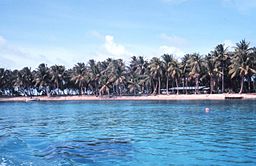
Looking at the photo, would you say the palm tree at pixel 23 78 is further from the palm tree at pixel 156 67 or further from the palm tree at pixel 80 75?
the palm tree at pixel 156 67

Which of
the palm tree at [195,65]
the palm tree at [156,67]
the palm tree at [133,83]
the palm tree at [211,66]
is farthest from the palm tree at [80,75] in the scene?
the palm tree at [211,66]

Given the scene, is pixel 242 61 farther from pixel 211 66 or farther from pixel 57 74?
pixel 57 74

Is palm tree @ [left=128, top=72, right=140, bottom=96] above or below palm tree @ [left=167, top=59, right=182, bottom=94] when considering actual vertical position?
below

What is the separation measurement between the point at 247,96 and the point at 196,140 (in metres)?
78.1

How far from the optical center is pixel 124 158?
1761 cm

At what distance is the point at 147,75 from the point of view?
404 feet

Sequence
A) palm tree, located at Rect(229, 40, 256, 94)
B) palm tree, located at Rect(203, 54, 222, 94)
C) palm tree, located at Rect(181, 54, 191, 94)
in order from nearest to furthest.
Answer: palm tree, located at Rect(229, 40, 256, 94)
palm tree, located at Rect(203, 54, 222, 94)
palm tree, located at Rect(181, 54, 191, 94)

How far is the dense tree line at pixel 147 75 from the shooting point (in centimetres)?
10438

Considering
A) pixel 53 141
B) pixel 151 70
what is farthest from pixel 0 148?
pixel 151 70

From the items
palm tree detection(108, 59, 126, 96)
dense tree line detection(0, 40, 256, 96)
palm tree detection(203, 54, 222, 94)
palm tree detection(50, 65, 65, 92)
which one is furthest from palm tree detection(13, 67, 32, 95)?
palm tree detection(203, 54, 222, 94)

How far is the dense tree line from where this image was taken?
104m

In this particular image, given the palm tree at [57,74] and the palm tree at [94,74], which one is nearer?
the palm tree at [94,74]

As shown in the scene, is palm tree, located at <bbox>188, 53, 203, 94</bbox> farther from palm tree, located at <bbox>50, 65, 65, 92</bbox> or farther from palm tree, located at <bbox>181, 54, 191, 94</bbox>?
palm tree, located at <bbox>50, 65, 65, 92</bbox>

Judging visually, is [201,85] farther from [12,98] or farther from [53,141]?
[53,141]
